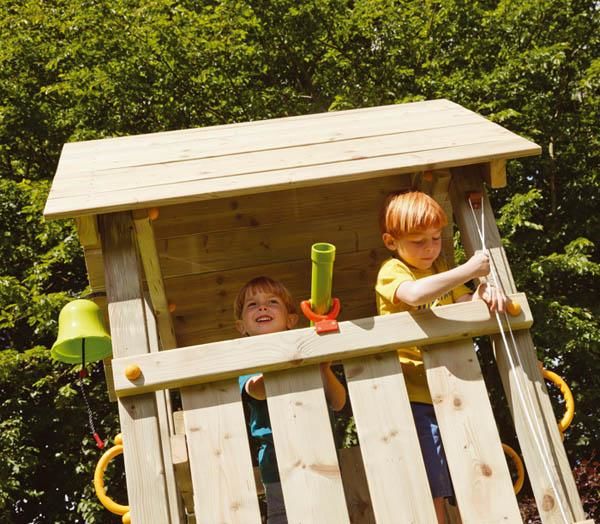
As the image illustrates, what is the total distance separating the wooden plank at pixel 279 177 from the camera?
2.52 metres

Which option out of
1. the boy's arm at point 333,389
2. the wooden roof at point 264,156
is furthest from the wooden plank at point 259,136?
the boy's arm at point 333,389

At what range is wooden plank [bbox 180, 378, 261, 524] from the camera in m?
2.32

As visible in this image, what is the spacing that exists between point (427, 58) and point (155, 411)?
31.0 feet

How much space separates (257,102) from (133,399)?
840cm

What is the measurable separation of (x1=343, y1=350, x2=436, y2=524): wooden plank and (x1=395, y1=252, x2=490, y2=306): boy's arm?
0.76 feet

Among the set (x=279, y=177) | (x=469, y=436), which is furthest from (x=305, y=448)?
(x=279, y=177)

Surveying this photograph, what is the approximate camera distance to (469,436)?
2.47 m

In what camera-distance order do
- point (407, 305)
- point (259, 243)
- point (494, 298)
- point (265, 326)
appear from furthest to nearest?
point (259, 243)
point (265, 326)
point (407, 305)
point (494, 298)

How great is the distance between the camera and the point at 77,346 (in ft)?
11.0

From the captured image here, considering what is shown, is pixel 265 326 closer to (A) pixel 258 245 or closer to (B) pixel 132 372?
(A) pixel 258 245

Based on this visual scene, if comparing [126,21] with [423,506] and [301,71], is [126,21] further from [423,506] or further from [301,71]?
[423,506]

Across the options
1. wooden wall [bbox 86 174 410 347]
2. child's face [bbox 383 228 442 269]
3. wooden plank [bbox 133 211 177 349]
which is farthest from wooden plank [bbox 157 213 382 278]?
child's face [bbox 383 228 442 269]

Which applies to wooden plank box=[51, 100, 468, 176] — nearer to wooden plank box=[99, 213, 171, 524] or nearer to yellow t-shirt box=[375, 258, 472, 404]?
wooden plank box=[99, 213, 171, 524]

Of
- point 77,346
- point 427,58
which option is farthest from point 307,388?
point 427,58
